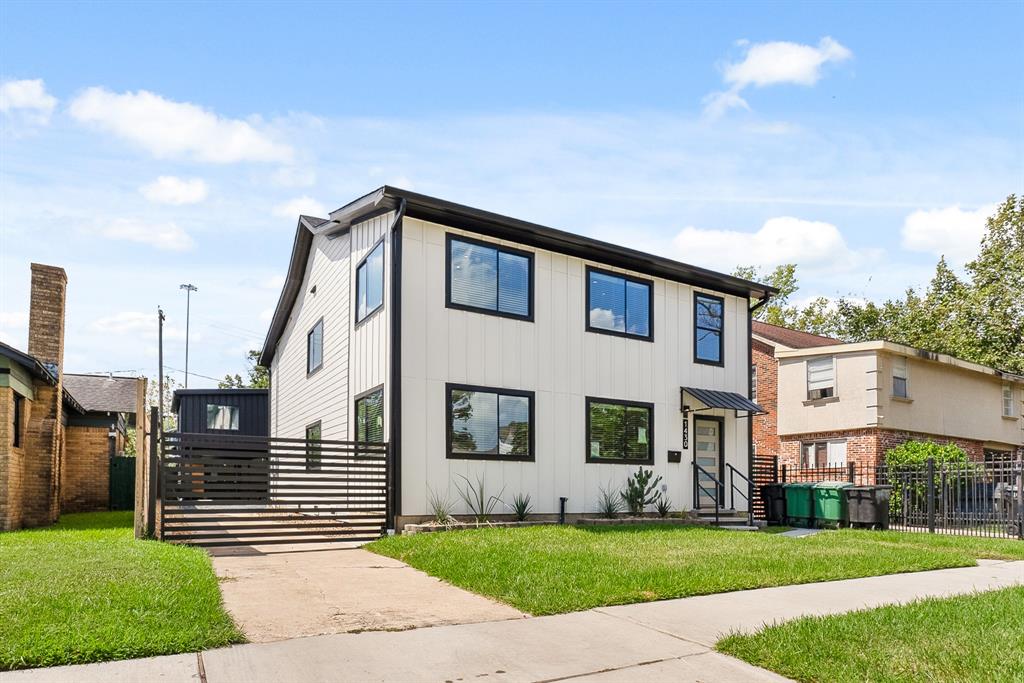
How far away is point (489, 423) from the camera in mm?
14883

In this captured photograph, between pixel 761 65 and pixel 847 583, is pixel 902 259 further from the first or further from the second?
pixel 847 583

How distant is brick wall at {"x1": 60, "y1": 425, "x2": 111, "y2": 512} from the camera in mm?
23688

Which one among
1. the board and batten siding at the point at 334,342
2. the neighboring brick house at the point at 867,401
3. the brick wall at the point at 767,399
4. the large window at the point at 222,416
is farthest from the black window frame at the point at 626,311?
the large window at the point at 222,416

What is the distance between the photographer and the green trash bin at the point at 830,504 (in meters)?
17.7

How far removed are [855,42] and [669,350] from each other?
6.66 meters

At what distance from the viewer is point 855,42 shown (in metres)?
13.9

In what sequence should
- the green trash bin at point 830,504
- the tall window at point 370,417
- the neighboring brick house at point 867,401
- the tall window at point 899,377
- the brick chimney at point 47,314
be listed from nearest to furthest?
the tall window at point 370,417 → the green trash bin at point 830,504 → the brick chimney at point 47,314 → the neighboring brick house at point 867,401 → the tall window at point 899,377

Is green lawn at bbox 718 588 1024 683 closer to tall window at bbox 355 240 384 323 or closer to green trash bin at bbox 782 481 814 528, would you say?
tall window at bbox 355 240 384 323

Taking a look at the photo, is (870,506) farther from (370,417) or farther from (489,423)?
(370,417)

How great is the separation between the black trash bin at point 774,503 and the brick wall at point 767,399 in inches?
355

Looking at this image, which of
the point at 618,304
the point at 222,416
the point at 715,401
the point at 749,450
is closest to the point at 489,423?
the point at 618,304

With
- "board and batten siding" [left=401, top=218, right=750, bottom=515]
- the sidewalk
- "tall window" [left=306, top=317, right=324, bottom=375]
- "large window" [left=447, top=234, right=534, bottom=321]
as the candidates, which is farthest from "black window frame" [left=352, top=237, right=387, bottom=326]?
the sidewalk

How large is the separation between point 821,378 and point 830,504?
9.34 m

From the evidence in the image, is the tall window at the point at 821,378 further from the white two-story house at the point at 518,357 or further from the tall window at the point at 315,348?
the tall window at the point at 315,348
